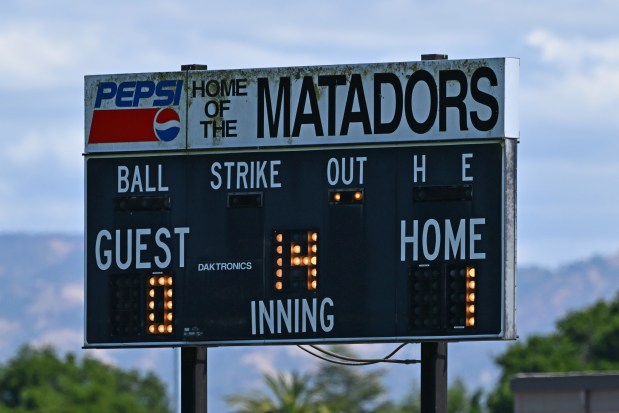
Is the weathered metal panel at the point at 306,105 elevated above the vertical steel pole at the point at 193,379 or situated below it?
above

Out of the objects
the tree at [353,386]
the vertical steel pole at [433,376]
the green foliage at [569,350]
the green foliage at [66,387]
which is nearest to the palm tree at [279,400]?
the green foliage at [569,350]

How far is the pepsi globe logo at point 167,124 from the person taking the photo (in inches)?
901

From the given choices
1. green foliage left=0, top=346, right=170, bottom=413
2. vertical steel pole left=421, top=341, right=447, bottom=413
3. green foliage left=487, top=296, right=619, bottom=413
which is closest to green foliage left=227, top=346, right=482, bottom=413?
green foliage left=487, top=296, right=619, bottom=413

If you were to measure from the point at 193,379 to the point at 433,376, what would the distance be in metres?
2.92

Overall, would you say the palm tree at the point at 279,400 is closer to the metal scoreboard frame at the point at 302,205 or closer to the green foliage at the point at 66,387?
the green foliage at the point at 66,387

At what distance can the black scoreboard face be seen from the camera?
21.3m

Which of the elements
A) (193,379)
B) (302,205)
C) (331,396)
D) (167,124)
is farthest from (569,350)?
(302,205)

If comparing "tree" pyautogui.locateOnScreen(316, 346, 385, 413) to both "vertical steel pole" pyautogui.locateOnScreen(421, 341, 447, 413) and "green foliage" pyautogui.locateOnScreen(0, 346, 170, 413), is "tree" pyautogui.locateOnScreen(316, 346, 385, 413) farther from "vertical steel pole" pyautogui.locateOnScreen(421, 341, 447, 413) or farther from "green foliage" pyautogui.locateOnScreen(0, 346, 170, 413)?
"vertical steel pole" pyautogui.locateOnScreen(421, 341, 447, 413)

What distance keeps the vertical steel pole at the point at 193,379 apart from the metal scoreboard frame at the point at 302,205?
757 millimetres

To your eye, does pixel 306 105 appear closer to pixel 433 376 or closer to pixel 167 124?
pixel 167 124

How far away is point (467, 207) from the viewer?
21391mm

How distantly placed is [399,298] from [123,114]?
13.3 ft

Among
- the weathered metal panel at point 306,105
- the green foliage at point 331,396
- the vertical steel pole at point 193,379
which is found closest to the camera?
the weathered metal panel at point 306,105

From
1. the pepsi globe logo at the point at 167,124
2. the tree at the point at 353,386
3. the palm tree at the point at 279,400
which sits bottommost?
the tree at the point at 353,386
